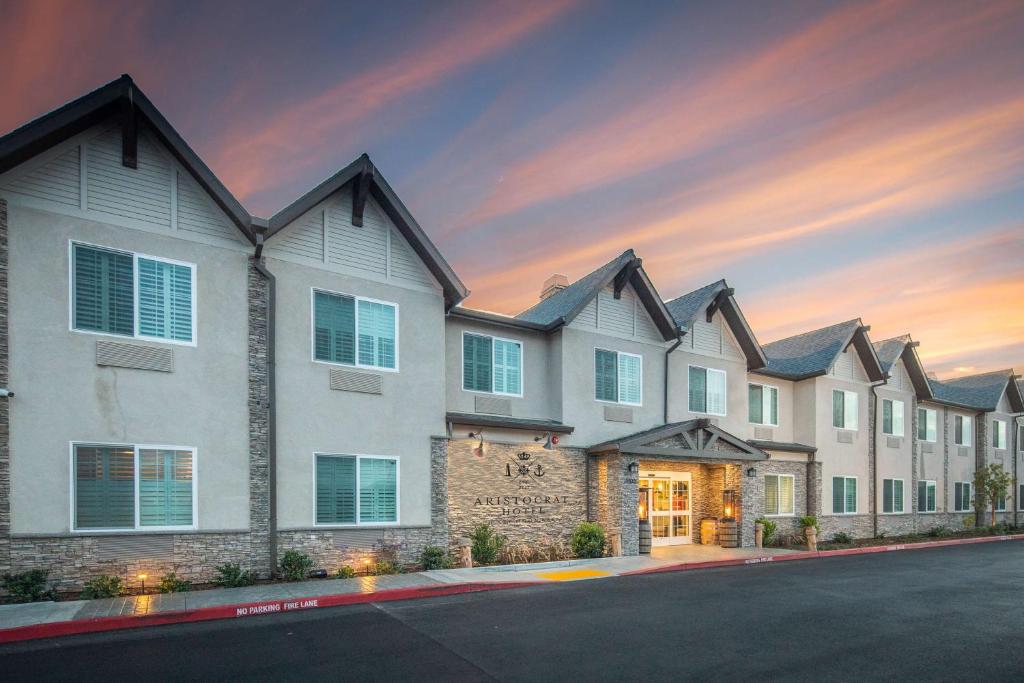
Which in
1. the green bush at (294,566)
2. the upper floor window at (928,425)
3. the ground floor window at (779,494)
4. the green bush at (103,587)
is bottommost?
the ground floor window at (779,494)

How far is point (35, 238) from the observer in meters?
11.5

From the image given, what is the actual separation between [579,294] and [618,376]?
2.79 m

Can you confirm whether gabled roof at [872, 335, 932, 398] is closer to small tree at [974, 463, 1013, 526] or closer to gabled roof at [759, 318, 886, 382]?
gabled roof at [759, 318, 886, 382]

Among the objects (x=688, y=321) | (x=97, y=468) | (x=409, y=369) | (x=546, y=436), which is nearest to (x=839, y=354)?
(x=688, y=321)

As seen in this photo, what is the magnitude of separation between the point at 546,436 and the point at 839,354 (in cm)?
1422

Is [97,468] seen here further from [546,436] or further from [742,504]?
[742,504]

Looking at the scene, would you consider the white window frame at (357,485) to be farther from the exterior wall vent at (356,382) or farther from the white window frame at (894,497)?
the white window frame at (894,497)

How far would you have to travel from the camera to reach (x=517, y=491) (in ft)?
57.9

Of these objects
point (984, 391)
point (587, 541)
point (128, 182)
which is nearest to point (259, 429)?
point (128, 182)

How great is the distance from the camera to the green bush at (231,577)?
41.0ft

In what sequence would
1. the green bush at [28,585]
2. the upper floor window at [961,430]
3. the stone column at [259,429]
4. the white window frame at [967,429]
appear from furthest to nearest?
the white window frame at [967,429] → the upper floor window at [961,430] → the stone column at [259,429] → the green bush at [28,585]

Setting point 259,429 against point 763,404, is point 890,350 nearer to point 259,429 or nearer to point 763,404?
point 763,404

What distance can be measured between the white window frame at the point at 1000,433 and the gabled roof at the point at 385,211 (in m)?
33.2

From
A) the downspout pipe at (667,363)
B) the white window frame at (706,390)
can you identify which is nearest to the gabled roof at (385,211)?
the downspout pipe at (667,363)
